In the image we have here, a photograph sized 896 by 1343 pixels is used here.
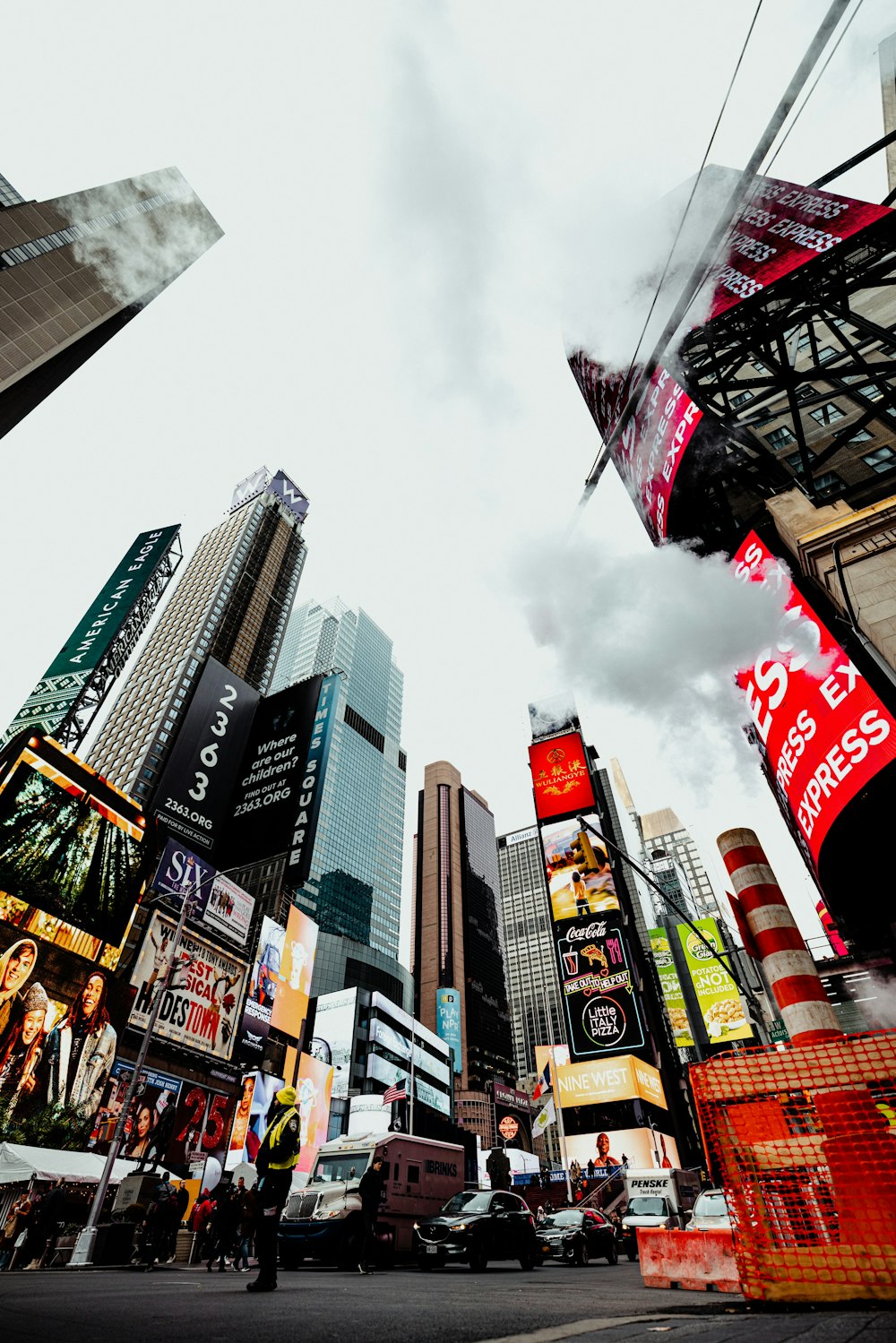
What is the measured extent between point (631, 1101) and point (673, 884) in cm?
9645

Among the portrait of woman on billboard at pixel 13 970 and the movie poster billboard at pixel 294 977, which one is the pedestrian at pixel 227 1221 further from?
the movie poster billboard at pixel 294 977

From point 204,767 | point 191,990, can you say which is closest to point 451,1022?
point 191,990

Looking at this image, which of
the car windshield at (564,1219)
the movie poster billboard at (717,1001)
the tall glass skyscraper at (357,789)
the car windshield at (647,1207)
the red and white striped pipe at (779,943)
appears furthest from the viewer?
the tall glass skyscraper at (357,789)

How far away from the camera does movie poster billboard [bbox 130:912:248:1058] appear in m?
27.6

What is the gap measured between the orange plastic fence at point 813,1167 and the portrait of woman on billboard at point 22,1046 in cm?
2468

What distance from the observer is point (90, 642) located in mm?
33500

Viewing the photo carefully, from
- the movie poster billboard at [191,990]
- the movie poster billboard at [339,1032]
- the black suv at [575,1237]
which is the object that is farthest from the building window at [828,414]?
the movie poster billboard at [339,1032]

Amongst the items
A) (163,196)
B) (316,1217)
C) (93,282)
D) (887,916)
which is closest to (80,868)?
(316,1217)

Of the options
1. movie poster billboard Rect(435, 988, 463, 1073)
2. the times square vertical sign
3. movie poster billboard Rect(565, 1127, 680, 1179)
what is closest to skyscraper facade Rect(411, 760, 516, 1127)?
movie poster billboard Rect(435, 988, 463, 1073)

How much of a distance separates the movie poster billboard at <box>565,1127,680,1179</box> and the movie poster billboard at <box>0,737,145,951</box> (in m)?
29.8

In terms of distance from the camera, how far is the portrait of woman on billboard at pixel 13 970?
21375mm

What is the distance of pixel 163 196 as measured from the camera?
40750 millimetres

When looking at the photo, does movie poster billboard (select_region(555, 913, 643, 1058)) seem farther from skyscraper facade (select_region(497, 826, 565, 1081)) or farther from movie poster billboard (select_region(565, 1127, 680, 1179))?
skyscraper facade (select_region(497, 826, 565, 1081))

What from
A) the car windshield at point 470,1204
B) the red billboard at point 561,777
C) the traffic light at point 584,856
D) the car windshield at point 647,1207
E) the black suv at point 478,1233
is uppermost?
the red billboard at point 561,777
